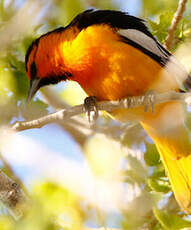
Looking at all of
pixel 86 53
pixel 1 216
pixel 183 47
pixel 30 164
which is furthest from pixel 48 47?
pixel 1 216

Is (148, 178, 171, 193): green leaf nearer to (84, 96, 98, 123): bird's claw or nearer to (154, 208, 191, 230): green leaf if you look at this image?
(154, 208, 191, 230): green leaf

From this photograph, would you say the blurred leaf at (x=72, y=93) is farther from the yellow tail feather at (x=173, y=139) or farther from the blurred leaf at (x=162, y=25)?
the blurred leaf at (x=162, y=25)

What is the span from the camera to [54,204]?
162cm

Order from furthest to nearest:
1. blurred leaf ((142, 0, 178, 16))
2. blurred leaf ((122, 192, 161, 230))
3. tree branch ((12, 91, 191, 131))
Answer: blurred leaf ((142, 0, 178, 16))
tree branch ((12, 91, 191, 131))
blurred leaf ((122, 192, 161, 230))

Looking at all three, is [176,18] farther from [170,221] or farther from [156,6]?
[170,221]

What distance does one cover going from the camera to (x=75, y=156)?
11.4 feet

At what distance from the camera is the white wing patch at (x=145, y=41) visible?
3467mm

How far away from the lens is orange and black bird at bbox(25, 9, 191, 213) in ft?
11.0

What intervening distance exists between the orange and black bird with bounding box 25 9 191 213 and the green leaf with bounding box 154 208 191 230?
0.46 m

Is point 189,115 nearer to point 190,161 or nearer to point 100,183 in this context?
point 190,161

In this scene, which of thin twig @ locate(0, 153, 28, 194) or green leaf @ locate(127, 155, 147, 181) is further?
green leaf @ locate(127, 155, 147, 181)

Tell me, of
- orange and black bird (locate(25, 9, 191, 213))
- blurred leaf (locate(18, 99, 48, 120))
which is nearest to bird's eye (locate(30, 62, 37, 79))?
orange and black bird (locate(25, 9, 191, 213))

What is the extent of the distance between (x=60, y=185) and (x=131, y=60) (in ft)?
5.21

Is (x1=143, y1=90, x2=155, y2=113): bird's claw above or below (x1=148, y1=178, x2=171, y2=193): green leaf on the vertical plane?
above
